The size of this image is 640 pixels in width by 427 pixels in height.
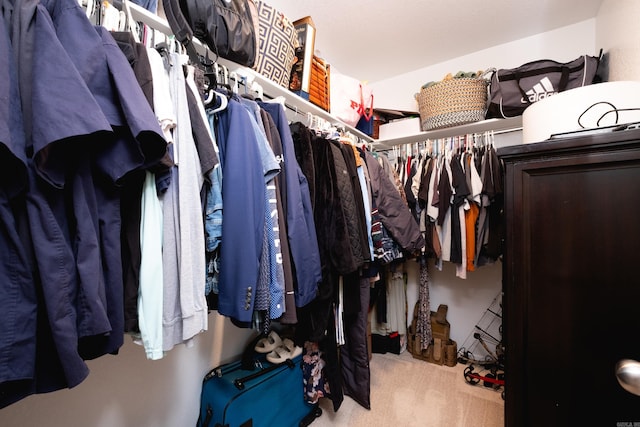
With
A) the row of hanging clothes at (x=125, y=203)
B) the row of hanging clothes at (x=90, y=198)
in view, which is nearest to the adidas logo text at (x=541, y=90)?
the row of hanging clothes at (x=125, y=203)

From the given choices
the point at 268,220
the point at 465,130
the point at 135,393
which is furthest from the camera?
the point at 465,130

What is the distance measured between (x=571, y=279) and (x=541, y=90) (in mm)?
1491

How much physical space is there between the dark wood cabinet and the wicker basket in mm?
1252

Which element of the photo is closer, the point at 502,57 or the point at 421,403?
the point at 421,403

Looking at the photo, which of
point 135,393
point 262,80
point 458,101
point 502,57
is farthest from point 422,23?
point 135,393

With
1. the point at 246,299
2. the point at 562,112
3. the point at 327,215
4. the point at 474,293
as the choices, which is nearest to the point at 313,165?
the point at 327,215

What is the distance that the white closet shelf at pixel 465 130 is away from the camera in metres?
1.78

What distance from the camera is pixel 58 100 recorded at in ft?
1.45

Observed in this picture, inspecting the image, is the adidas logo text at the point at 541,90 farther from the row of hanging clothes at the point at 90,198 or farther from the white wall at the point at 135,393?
the white wall at the point at 135,393

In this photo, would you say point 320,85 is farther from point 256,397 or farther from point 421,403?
point 421,403

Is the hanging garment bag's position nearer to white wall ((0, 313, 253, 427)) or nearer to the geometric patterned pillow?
white wall ((0, 313, 253, 427))

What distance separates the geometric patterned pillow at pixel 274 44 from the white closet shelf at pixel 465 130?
1.13 m

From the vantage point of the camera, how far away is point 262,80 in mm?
1205

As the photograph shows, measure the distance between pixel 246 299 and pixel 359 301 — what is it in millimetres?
873
